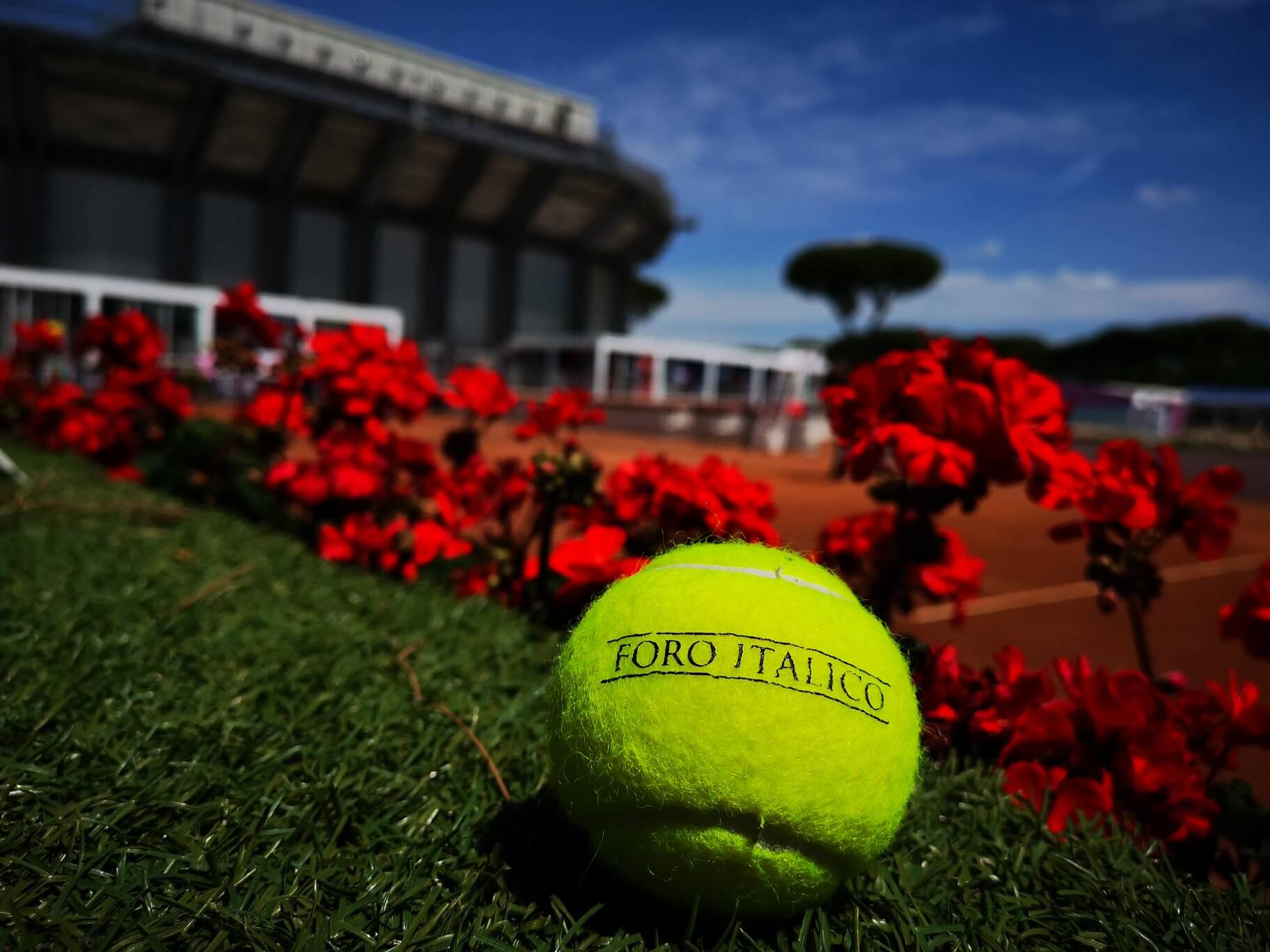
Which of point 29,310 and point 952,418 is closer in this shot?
point 952,418

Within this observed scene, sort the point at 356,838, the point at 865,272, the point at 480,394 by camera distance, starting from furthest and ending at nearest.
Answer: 1. the point at 865,272
2. the point at 480,394
3. the point at 356,838

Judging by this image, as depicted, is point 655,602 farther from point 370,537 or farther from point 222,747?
point 370,537

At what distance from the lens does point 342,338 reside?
3.13 m

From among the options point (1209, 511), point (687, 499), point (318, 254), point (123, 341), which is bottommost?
point (687, 499)

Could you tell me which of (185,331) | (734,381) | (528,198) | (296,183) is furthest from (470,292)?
(185,331)

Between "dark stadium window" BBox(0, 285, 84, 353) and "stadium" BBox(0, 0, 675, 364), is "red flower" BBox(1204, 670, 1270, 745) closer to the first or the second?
"stadium" BBox(0, 0, 675, 364)

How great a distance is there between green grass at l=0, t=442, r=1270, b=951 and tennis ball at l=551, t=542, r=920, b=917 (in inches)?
4.5

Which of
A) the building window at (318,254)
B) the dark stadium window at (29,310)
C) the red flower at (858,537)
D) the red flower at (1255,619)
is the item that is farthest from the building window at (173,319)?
the red flower at (1255,619)

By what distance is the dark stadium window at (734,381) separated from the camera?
3588 centimetres

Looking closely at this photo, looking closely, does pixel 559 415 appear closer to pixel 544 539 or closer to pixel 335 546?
pixel 544 539

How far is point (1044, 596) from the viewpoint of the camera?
15.3 ft

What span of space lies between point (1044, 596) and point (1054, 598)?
72 mm

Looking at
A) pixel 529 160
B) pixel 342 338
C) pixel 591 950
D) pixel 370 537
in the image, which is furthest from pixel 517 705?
pixel 529 160

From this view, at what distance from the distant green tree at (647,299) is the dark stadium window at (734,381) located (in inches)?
1575
